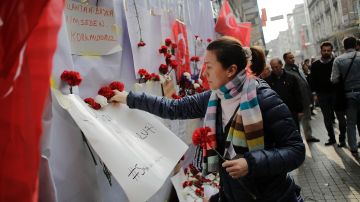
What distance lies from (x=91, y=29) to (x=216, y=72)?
0.76 metres

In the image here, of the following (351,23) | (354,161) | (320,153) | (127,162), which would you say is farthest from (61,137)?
(351,23)

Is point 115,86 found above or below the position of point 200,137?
above

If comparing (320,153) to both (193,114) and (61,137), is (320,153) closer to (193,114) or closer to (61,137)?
(193,114)

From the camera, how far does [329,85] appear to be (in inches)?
233

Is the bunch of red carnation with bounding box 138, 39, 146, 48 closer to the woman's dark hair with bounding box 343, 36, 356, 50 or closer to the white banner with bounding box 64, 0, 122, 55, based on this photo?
the white banner with bounding box 64, 0, 122, 55

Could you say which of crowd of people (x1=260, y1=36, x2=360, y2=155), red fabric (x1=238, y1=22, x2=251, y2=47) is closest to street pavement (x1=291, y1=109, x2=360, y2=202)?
crowd of people (x1=260, y1=36, x2=360, y2=155)

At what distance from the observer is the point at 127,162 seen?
5.77ft

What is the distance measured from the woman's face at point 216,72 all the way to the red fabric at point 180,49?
173 cm

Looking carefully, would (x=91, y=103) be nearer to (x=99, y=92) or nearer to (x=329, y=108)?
(x=99, y=92)

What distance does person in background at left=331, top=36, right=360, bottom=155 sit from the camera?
→ 5.17 m

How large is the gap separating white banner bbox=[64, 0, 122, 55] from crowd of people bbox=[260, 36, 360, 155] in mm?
3553

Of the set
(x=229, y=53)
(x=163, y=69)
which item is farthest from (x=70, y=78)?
(x=163, y=69)

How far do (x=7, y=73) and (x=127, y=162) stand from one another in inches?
41.0

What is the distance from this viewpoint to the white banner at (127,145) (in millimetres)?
1726
